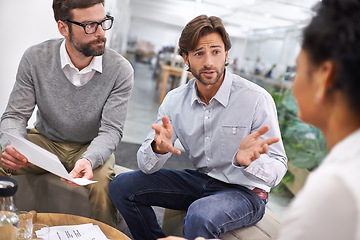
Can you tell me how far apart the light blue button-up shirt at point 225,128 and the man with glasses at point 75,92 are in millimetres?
315

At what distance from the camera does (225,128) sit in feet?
6.07

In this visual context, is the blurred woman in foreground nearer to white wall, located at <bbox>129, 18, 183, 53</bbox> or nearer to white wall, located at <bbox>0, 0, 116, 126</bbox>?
white wall, located at <bbox>0, 0, 116, 126</bbox>

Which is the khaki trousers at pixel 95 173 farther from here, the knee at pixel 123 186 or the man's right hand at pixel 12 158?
the man's right hand at pixel 12 158

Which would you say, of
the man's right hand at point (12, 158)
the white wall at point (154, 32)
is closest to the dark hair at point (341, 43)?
Answer: the man's right hand at point (12, 158)

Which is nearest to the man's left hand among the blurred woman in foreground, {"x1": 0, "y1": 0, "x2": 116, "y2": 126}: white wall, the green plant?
the blurred woman in foreground

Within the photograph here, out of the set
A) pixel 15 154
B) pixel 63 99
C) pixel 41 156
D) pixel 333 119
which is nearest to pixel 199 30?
pixel 63 99

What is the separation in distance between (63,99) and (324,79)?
165cm

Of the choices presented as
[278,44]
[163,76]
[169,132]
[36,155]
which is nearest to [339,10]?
[169,132]

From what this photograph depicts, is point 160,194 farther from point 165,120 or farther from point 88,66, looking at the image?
point 88,66

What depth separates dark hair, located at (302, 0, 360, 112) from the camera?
0.70m

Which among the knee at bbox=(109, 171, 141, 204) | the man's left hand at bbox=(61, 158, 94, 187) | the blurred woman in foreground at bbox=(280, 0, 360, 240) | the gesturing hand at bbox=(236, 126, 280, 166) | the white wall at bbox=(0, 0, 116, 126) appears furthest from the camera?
the white wall at bbox=(0, 0, 116, 126)

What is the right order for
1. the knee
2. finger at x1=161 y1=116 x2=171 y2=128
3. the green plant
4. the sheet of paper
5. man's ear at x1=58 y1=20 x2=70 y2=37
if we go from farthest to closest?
the green plant, man's ear at x1=58 y1=20 x2=70 y2=37, the knee, finger at x1=161 y1=116 x2=171 y2=128, the sheet of paper

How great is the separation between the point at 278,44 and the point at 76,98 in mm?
2043

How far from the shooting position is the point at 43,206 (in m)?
2.09
